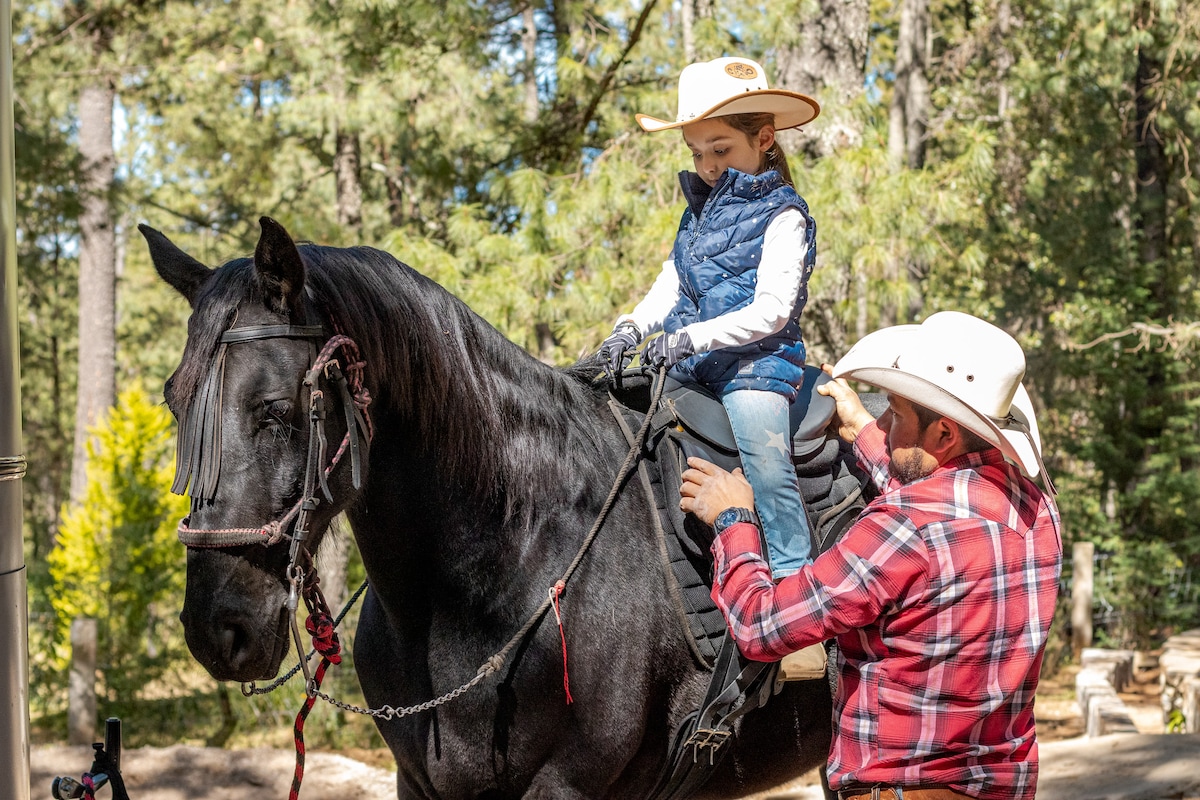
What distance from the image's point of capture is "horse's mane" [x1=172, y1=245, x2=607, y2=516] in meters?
2.16

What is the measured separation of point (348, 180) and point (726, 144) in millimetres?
8917

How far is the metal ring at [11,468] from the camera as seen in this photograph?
8.48 ft

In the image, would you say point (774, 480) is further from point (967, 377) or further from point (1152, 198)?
point (1152, 198)

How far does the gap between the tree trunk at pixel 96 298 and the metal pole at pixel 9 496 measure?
13.4 meters

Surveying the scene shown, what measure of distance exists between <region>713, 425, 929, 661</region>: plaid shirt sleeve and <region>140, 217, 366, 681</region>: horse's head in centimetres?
83

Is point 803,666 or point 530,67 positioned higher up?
point 530,67

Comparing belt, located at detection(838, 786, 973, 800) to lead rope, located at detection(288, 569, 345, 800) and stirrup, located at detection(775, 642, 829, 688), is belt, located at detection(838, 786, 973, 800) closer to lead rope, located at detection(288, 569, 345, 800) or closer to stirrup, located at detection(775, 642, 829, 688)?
stirrup, located at detection(775, 642, 829, 688)

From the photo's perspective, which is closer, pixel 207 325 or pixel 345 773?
pixel 207 325

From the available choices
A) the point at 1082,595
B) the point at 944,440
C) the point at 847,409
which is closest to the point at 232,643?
the point at 944,440

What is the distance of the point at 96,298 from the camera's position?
51.1 ft

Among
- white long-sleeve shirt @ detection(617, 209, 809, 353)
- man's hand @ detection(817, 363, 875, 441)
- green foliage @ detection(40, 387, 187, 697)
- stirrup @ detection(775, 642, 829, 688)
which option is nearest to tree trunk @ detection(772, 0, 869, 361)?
man's hand @ detection(817, 363, 875, 441)

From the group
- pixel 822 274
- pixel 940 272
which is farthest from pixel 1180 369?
pixel 822 274

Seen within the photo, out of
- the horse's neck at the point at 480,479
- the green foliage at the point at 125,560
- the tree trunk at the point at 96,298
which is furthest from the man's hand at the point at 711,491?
the tree trunk at the point at 96,298

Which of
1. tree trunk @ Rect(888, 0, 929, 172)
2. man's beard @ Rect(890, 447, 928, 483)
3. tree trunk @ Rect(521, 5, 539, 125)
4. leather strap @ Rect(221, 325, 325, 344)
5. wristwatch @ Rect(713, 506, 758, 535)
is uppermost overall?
tree trunk @ Rect(888, 0, 929, 172)
